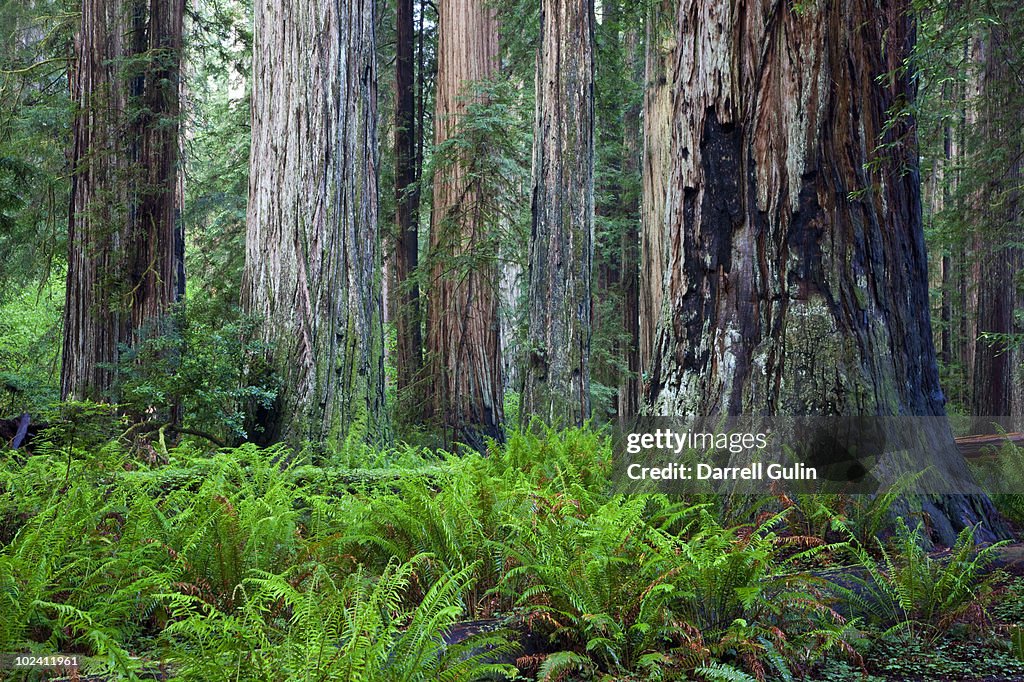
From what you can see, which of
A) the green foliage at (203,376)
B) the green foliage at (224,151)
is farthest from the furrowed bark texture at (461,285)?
the green foliage at (203,376)

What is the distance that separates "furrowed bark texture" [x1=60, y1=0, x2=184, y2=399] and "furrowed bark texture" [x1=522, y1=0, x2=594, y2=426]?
178 inches

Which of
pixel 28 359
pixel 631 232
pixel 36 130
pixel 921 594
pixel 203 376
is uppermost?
pixel 36 130

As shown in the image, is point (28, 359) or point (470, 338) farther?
point (28, 359)

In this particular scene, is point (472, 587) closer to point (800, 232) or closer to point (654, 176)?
point (800, 232)

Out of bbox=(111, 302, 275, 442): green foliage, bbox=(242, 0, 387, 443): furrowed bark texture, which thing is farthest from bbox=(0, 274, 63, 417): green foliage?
bbox=(242, 0, 387, 443): furrowed bark texture

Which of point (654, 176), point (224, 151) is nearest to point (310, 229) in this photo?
point (654, 176)

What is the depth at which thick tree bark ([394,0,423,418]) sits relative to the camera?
1366 cm

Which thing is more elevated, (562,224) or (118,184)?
(118,184)

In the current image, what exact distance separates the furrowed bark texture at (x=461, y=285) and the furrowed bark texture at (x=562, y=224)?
2.34m

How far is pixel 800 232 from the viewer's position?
462 cm

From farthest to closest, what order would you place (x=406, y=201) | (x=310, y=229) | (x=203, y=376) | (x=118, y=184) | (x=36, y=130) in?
(x=406, y=201), (x=36, y=130), (x=118, y=184), (x=310, y=229), (x=203, y=376)

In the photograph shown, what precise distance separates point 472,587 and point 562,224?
6345 mm

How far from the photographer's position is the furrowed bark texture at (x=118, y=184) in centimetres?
966

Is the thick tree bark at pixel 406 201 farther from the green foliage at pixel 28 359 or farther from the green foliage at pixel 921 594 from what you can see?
the green foliage at pixel 921 594
